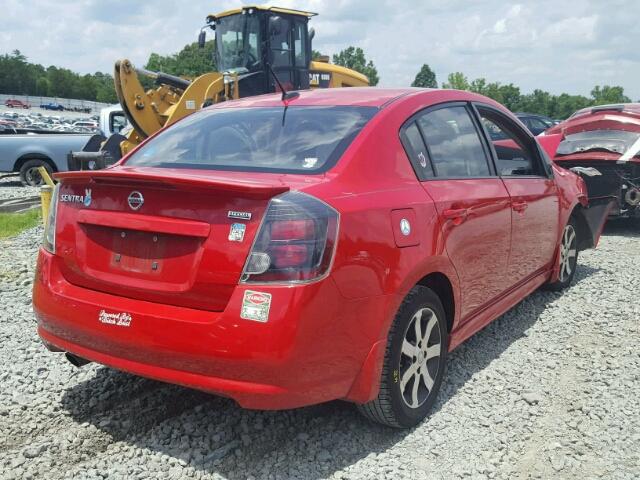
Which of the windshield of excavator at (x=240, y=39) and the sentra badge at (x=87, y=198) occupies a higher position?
the windshield of excavator at (x=240, y=39)

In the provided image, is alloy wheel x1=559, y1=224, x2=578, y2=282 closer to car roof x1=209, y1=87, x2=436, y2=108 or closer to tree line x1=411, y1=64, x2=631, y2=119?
car roof x1=209, y1=87, x2=436, y2=108

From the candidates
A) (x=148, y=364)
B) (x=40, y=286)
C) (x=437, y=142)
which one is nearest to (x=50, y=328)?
(x=40, y=286)

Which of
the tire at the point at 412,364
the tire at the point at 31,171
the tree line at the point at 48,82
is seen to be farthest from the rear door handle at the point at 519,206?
the tree line at the point at 48,82

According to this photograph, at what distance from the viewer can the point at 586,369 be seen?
407cm

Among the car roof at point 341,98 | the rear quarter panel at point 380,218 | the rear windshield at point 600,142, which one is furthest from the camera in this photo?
the rear windshield at point 600,142

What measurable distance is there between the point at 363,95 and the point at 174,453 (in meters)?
2.23

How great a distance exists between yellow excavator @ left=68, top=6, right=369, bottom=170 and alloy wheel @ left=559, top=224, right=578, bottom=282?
6.78 meters

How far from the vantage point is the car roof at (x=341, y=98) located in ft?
11.8

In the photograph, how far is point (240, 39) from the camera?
12.8 meters

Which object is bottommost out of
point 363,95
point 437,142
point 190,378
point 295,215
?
point 190,378

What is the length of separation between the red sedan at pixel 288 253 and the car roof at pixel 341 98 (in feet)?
0.07

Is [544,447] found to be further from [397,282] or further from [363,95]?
[363,95]

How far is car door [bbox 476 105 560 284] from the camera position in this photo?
171 inches

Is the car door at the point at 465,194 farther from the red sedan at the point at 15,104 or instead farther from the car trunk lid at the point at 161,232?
the red sedan at the point at 15,104
